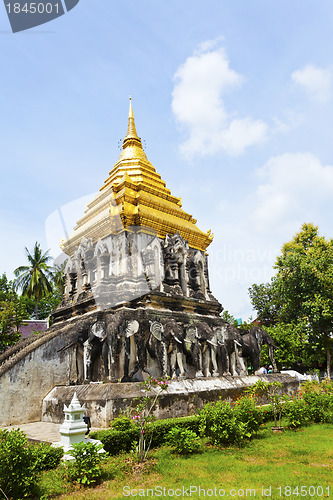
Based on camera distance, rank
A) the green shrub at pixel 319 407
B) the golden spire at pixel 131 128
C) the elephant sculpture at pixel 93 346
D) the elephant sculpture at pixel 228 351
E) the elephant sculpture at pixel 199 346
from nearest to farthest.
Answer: the green shrub at pixel 319 407, the elephant sculpture at pixel 93 346, the elephant sculpture at pixel 199 346, the elephant sculpture at pixel 228 351, the golden spire at pixel 131 128

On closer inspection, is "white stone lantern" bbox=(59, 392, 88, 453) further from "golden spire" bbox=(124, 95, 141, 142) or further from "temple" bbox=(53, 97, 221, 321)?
"golden spire" bbox=(124, 95, 141, 142)

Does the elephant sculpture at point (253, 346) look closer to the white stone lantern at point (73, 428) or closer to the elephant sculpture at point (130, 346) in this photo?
the elephant sculpture at point (130, 346)

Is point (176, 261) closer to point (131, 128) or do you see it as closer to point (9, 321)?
point (9, 321)

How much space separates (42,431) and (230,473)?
6.52 m

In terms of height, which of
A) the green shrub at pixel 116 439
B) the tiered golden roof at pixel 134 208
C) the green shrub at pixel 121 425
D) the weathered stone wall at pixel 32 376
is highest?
the tiered golden roof at pixel 134 208

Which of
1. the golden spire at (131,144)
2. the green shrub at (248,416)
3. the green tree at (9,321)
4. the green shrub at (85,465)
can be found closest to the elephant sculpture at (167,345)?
the green shrub at (248,416)

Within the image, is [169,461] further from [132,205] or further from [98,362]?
[132,205]

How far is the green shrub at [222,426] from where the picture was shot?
8227mm

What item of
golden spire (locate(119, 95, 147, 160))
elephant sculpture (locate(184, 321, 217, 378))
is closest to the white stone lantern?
elephant sculpture (locate(184, 321, 217, 378))

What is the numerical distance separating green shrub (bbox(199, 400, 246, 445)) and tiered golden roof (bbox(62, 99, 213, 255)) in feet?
34.9

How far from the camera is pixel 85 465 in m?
5.98

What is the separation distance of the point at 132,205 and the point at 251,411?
38.8ft

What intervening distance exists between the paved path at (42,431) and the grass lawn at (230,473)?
107 inches

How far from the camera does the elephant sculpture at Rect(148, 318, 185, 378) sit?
43.6 ft
